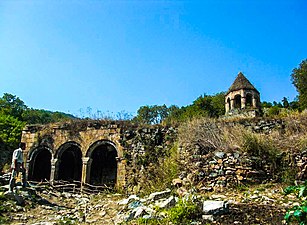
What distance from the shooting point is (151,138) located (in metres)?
14.6

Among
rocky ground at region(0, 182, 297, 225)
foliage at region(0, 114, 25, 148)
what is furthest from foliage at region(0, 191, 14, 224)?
foliage at region(0, 114, 25, 148)

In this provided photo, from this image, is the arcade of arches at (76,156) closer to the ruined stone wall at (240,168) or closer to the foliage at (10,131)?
the ruined stone wall at (240,168)

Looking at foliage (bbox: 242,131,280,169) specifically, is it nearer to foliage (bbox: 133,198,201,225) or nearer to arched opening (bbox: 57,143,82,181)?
foliage (bbox: 133,198,201,225)

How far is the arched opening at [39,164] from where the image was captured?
1618cm

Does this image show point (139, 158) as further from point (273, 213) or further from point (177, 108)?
point (177, 108)

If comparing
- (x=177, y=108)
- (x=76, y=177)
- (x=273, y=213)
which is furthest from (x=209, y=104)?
(x=273, y=213)

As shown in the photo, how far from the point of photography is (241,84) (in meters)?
24.3

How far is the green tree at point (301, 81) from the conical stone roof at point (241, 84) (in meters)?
9.49

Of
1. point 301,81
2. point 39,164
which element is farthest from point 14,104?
point 301,81

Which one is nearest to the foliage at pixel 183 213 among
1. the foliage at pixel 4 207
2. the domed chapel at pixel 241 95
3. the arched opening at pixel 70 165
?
the foliage at pixel 4 207

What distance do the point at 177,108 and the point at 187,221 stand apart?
4684 centimetres

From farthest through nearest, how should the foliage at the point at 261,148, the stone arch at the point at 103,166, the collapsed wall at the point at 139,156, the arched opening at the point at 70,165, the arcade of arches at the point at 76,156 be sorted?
the arched opening at the point at 70,165
the stone arch at the point at 103,166
the arcade of arches at the point at 76,156
the foliage at the point at 261,148
the collapsed wall at the point at 139,156

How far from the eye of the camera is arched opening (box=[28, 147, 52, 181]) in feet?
53.1

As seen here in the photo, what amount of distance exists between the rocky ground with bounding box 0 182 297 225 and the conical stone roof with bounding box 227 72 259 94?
18.2 m
